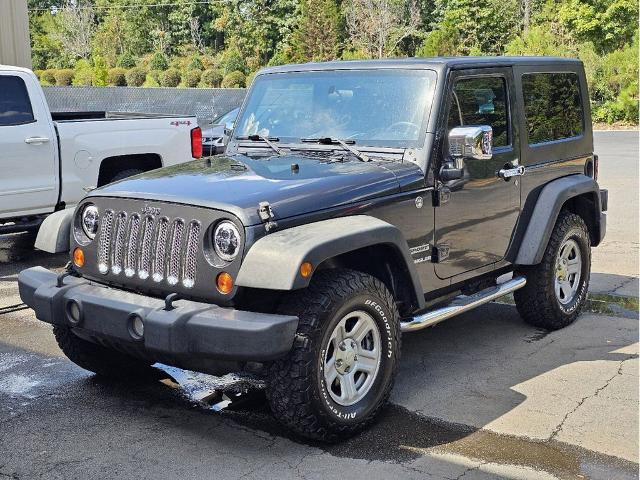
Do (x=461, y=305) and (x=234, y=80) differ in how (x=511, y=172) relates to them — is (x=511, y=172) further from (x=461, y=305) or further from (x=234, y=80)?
(x=234, y=80)

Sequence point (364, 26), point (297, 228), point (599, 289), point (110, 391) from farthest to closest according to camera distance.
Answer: point (364, 26)
point (599, 289)
point (110, 391)
point (297, 228)

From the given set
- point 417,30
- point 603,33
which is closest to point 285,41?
point 417,30

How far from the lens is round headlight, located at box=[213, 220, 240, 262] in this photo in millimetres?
4289

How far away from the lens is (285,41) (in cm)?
5441

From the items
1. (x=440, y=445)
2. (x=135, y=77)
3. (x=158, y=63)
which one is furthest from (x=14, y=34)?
(x=158, y=63)

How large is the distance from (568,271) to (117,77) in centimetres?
4764

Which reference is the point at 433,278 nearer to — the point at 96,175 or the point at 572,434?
the point at 572,434

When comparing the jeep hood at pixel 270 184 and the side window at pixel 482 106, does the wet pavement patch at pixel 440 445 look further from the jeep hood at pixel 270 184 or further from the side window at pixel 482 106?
the side window at pixel 482 106

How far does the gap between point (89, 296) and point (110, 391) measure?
0.99m

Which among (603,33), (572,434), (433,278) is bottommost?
(572,434)

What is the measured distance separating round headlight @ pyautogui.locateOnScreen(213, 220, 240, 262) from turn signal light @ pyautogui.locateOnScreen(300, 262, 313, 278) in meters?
0.38

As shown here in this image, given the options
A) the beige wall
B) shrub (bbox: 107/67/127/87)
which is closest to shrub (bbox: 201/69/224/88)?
shrub (bbox: 107/67/127/87)

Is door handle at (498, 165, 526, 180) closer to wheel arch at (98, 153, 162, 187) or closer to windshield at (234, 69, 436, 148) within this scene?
windshield at (234, 69, 436, 148)

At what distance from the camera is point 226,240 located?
4.32 meters
